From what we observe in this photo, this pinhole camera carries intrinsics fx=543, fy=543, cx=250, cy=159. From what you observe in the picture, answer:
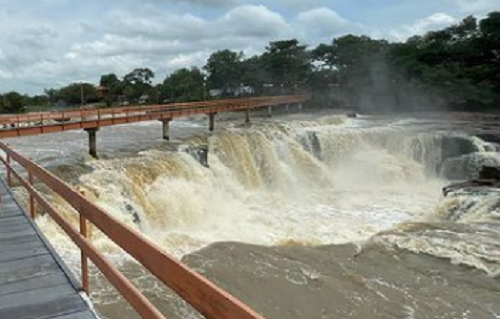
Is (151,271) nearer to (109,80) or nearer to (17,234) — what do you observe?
(17,234)

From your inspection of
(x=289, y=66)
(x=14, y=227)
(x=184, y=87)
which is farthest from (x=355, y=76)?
(x=14, y=227)

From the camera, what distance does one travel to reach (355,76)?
6306cm

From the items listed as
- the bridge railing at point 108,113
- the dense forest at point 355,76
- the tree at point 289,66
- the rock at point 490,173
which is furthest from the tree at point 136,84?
the rock at point 490,173

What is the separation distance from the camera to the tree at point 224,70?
79312 millimetres

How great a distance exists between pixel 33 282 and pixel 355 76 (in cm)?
6131

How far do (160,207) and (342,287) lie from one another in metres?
6.95

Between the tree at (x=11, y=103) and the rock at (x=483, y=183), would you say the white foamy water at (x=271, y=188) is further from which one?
the tree at (x=11, y=103)

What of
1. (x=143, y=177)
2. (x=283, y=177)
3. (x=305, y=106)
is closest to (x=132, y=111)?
(x=283, y=177)

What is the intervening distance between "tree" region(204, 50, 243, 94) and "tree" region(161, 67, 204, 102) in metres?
2.36

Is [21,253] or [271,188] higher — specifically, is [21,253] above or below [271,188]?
above

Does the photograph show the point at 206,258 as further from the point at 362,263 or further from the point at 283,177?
the point at 283,177

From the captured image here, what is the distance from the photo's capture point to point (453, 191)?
16.7m

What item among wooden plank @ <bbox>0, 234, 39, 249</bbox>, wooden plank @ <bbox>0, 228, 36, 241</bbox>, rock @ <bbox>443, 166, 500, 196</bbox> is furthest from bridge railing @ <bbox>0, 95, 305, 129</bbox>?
wooden plank @ <bbox>0, 234, 39, 249</bbox>

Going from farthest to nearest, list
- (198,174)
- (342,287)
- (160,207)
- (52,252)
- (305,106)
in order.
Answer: (305,106) < (198,174) < (160,207) < (342,287) < (52,252)
